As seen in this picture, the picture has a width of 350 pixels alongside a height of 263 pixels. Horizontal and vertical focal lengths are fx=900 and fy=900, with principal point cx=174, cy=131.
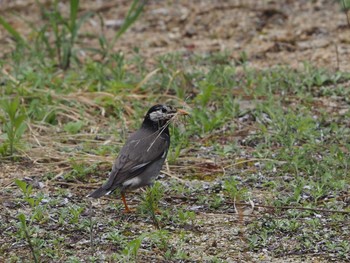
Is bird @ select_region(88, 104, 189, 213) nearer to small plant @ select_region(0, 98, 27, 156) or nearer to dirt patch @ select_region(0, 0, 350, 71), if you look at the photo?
small plant @ select_region(0, 98, 27, 156)

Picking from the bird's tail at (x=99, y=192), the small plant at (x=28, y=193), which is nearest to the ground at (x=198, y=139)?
the small plant at (x=28, y=193)

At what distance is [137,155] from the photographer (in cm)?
627

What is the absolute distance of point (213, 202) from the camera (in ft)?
19.9

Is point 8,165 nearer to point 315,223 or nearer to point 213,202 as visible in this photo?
point 213,202

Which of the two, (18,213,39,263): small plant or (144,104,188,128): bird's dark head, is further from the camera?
(144,104,188,128): bird's dark head

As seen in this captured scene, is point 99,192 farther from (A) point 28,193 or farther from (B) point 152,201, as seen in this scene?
(A) point 28,193

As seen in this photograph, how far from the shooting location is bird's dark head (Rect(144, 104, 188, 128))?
21.7ft

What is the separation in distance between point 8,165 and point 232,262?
2.34m

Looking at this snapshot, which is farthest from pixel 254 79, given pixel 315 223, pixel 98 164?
pixel 315 223

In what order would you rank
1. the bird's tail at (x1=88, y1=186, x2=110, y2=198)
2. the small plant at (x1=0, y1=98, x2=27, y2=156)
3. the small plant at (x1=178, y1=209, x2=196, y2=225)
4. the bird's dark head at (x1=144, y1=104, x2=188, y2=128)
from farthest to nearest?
the small plant at (x1=0, y1=98, x2=27, y2=156) < the bird's dark head at (x1=144, y1=104, x2=188, y2=128) < the bird's tail at (x1=88, y1=186, x2=110, y2=198) < the small plant at (x1=178, y1=209, x2=196, y2=225)

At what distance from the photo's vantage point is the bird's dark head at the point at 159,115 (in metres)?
6.61

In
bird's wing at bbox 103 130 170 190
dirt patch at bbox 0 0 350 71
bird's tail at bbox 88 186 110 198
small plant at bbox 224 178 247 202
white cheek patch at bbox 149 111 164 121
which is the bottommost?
dirt patch at bbox 0 0 350 71

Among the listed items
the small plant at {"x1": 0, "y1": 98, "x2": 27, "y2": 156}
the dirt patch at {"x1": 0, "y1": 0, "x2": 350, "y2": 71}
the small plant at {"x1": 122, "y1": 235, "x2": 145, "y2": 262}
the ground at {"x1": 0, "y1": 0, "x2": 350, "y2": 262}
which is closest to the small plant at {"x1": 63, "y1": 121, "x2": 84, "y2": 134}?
the ground at {"x1": 0, "y1": 0, "x2": 350, "y2": 262}

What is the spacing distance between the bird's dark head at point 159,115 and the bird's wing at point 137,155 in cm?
11
